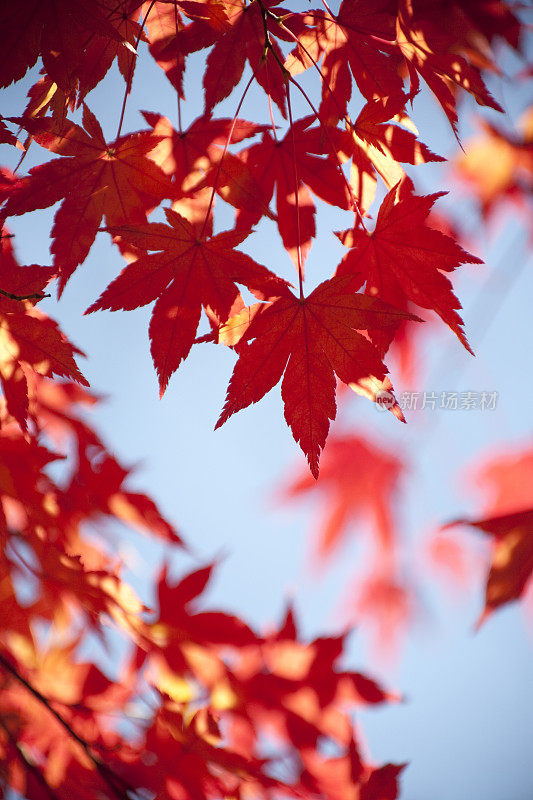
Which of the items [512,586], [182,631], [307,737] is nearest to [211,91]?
[512,586]

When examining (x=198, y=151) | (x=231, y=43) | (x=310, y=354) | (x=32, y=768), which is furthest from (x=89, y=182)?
(x=32, y=768)

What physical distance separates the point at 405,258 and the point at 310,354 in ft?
0.58

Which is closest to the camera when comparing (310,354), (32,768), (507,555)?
(507,555)

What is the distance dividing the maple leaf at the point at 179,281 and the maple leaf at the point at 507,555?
0.37 meters

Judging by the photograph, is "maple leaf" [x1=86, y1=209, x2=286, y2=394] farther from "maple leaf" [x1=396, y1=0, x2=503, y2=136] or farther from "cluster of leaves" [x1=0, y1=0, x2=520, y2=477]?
"maple leaf" [x1=396, y1=0, x2=503, y2=136]

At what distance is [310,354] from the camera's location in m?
0.65

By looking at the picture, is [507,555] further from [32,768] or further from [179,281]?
[32,768]

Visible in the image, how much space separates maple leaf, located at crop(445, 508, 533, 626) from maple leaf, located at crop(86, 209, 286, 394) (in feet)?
1.21

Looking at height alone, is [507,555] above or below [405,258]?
below

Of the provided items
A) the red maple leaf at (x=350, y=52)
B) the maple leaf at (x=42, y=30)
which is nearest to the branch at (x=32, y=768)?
the maple leaf at (x=42, y=30)

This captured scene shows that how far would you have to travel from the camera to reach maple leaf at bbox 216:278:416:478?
599 millimetres

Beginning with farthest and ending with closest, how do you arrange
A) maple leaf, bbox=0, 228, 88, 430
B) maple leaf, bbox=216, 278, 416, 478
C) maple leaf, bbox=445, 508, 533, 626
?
maple leaf, bbox=0, 228, 88, 430
maple leaf, bbox=216, 278, 416, 478
maple leaf, bbox=445, 508, 533, 626

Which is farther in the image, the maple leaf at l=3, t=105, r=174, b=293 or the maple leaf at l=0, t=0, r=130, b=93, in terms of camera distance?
the maple leaf at l=3, t=105, r=174, b=293

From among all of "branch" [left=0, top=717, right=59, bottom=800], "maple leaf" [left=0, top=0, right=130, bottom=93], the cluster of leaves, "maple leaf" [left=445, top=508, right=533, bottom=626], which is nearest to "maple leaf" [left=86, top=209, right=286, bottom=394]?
the cluster of leaves
